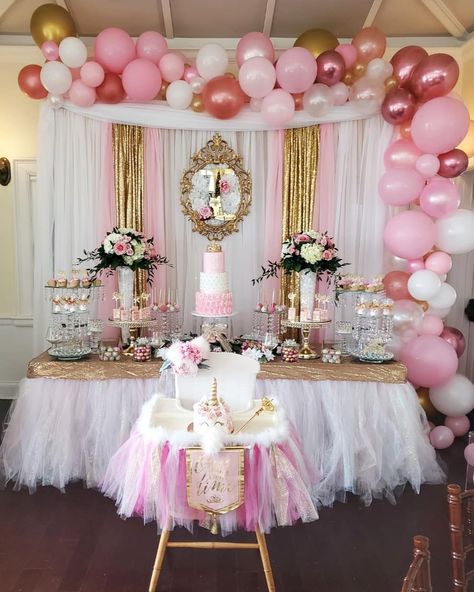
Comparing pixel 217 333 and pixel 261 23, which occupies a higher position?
pixel 261 23

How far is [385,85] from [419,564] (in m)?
3.42

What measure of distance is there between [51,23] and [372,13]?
99.3 inches

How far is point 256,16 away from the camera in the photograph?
398 centimetres

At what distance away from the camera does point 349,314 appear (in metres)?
4.02

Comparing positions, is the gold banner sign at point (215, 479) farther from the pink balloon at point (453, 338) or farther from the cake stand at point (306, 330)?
the pink balloon at point (453, 338)

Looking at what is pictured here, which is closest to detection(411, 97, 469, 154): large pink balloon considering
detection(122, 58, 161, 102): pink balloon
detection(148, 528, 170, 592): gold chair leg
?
detection(122, 58, 161, 102): pink balloon

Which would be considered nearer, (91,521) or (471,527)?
(471,527)

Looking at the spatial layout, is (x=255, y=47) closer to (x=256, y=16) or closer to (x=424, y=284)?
(x=256, y=16)

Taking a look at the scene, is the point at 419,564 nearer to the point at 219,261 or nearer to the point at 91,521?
the point at 91,521

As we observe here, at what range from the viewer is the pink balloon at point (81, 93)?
359 cm

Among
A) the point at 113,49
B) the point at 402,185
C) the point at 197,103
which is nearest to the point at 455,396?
the point at 402,185

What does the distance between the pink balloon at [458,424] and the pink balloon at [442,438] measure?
0.15 metres

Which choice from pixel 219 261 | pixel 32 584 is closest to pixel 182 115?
pixel 219 261

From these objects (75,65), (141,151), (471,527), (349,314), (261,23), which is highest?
(261,23)
